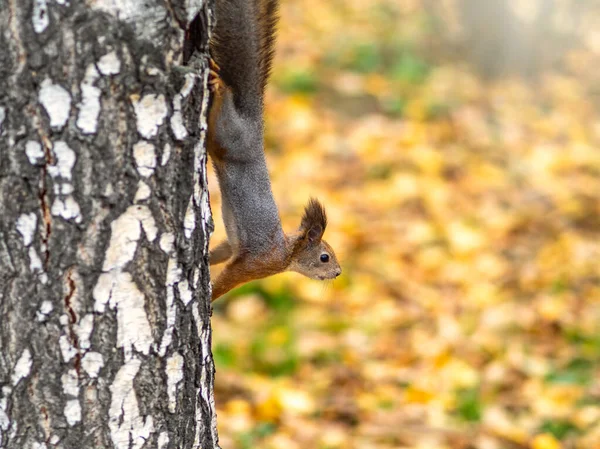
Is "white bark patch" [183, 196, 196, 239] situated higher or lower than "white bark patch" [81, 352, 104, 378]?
higher

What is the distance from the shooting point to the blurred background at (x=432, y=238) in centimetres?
381

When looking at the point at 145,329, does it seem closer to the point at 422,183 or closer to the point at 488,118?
the point at 422,183

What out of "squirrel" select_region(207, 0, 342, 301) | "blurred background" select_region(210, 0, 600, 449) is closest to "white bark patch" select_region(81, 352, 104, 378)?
"squirrel" select_region(207, 0, 342, 301)

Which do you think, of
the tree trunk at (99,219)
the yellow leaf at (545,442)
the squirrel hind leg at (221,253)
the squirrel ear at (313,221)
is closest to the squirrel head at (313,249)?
the squirrel ear at (313,221)

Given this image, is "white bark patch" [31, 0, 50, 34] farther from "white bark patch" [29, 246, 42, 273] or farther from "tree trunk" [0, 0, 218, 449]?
"white bark patch" [29, 246, 42, 273]

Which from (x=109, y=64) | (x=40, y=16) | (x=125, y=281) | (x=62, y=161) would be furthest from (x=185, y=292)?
(x=40, y=16)

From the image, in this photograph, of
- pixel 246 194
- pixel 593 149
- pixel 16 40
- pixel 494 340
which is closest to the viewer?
pixel 16 40

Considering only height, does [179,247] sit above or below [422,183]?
below

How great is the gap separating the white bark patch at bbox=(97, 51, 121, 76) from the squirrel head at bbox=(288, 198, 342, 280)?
133cm

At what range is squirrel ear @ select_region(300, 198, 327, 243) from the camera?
2773mm

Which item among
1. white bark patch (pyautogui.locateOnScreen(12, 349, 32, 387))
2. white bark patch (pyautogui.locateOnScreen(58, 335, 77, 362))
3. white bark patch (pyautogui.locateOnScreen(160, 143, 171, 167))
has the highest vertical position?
white bark patch (pyautogui.locateOnScreen(160, 143, 171, 167))

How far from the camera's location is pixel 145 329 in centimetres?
164

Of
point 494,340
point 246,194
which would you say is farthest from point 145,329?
point 494,340

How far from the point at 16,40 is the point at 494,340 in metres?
3.50
